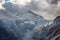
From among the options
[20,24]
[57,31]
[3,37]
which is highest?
[20,24]

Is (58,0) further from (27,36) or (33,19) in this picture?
(27,36)

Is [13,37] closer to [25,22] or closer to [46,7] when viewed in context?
[25,22]

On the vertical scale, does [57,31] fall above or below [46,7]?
below

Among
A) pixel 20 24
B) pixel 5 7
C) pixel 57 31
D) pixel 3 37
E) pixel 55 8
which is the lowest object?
pixel 57 31

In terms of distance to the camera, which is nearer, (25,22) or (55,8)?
(25,22)

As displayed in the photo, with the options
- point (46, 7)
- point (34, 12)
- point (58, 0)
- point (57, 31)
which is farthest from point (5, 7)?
point (57, 31)

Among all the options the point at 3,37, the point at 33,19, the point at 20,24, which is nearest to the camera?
the point at 3,37

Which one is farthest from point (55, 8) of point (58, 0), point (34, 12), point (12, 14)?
point (12, 14)

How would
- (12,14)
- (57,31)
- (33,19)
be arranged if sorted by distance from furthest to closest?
Result: (12,14) → (33,19) → (57,31)

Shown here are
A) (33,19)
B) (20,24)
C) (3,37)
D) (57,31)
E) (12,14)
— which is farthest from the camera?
(12,14)
